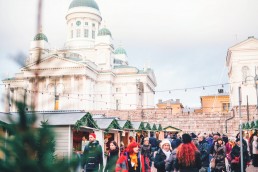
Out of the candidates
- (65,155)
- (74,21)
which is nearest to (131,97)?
(74,21)

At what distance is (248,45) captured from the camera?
52.3 m

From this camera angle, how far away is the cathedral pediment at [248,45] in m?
51.9

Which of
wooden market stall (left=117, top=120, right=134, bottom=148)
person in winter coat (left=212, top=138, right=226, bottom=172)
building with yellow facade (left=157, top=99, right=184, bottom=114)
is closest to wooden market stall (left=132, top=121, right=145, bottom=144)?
wooden market stall (left=117, top=120, right=134, bottom=148)

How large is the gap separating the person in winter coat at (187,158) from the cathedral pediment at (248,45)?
47956 millimetres

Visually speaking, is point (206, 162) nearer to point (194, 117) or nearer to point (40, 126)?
point (40, 126)

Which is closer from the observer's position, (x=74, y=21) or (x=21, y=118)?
(x=21, y=118)

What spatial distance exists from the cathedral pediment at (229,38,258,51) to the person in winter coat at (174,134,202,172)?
4796 cm

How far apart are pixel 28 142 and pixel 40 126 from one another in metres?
0.12

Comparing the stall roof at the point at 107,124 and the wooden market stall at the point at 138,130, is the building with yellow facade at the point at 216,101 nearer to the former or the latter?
the wooden market stall at the point at 138,130

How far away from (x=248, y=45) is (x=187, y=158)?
48.4 m

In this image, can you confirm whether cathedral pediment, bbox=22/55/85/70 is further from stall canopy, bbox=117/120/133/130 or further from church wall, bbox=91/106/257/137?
church wall, bbox=91/106/257/137

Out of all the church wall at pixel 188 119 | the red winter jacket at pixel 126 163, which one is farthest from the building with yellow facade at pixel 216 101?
the red winter jacket at pixel 126 163

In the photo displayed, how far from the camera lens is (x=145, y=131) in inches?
1288

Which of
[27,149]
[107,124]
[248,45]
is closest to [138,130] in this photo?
[107,124]
